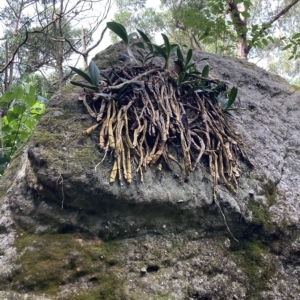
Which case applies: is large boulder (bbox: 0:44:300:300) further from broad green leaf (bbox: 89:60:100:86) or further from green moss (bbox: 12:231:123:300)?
broad green leaf (bbox: 89:60:100:86)

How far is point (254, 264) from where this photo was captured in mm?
1867

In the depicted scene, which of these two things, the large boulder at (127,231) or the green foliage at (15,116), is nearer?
the large boulder at (127,231)

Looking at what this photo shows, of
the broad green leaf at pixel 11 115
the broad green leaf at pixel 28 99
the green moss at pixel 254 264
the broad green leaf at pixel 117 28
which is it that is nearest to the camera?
the green moss at pixel 254 264

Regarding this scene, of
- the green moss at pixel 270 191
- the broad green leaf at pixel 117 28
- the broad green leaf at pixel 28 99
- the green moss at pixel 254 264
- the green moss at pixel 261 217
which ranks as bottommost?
the green moss at pixel 254 264

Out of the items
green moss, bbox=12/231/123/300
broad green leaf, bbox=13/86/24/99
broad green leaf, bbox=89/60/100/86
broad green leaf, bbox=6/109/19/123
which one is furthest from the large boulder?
broad green leaf, bbox=6/109/19/123

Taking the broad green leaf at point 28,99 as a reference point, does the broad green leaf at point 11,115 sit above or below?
below

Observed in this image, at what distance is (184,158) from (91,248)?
68 centimetres

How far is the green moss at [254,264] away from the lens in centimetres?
180

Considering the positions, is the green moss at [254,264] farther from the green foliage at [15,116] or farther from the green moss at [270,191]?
the green foliage at [15,116]

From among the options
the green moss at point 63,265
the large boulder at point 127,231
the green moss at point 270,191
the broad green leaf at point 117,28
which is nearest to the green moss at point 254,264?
the large boulder at point 127,231

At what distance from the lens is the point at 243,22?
6.15 metres

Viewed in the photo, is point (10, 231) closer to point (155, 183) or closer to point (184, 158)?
point (155, 183)

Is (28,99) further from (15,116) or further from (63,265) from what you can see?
(63,265)

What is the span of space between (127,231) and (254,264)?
68 cm
